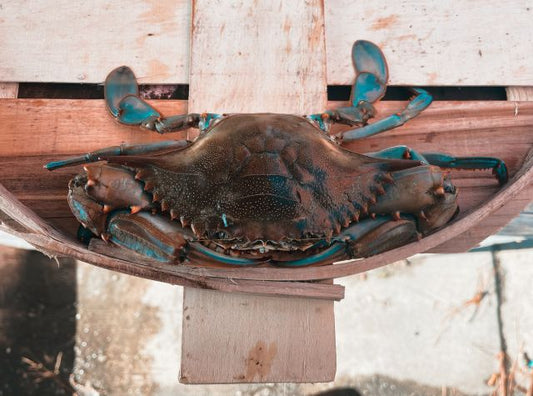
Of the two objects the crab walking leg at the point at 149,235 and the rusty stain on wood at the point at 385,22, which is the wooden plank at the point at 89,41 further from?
the rusty stain on wood at the point at 385,22

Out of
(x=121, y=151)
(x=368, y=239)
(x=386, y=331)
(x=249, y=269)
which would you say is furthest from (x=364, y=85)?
(x=386, y=331)

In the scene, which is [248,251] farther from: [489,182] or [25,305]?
[25,305]

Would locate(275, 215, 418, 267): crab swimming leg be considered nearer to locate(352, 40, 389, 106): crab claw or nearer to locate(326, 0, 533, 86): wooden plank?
locate(352, 40, 389, 106): crab claw

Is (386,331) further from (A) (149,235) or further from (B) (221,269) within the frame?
(A) (149,235)

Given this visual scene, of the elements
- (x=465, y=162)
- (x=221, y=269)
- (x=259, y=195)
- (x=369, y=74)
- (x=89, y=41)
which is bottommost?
(x=221, y=269)

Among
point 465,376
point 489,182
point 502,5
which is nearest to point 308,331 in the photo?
point 489,182

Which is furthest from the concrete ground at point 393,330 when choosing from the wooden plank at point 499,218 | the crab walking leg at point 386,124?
the crab walking leg at point 386,124
